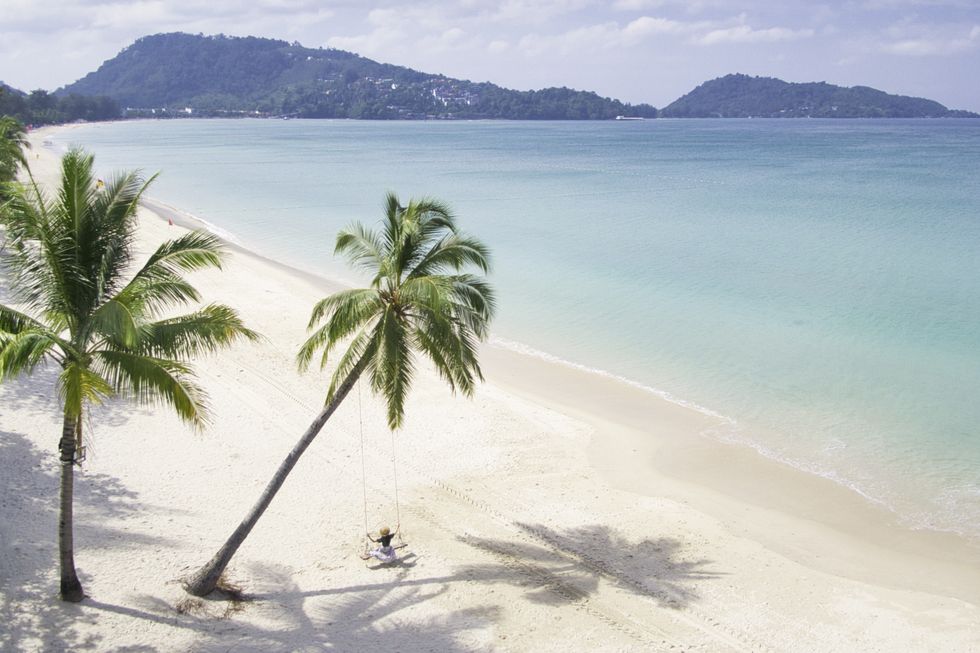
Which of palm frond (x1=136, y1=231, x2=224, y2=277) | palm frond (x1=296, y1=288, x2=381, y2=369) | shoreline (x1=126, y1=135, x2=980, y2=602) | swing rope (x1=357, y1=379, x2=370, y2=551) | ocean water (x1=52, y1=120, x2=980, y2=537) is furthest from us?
ocean water (x1=52, y1=120, x2=980, y2=537)

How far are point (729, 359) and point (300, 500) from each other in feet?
43.6

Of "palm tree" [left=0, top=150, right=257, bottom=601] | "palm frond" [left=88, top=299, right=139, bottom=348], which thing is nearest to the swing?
"palm tree" [left=0, top=150, right=257, bottom=601]

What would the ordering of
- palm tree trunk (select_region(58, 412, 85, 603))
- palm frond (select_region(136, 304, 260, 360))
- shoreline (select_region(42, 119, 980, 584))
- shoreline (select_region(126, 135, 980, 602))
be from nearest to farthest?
palm frond (select_region(136, 304, 260, 360)), palm tree trunk (select_region(58, 412, 85, 603)), shoreline (select_region(126, 135, 980, 602)), shoreline (select_region(42, 119, 980, 584))

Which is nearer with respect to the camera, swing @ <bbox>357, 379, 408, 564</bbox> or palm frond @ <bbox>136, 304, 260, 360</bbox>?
palm frond @ <bbox>136, 304, 260, 360</bbox>

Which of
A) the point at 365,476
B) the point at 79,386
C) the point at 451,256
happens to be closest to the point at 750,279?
the point at 365,476

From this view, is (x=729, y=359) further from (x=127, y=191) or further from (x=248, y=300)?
(x=127, y=191)

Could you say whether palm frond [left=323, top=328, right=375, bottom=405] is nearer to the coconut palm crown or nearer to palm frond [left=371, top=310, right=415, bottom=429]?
the coconut palm crown

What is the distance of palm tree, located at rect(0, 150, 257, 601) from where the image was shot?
8.57m

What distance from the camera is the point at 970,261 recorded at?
35.5m

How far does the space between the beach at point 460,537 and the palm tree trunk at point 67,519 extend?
0.22m

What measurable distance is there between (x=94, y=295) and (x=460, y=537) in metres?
6.63

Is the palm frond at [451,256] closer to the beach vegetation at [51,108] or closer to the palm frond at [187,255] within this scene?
the palm frond at [187,255]

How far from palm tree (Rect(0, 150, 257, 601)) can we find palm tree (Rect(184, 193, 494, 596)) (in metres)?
1.63

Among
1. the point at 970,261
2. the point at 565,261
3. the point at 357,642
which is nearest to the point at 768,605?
the point at 357,642
